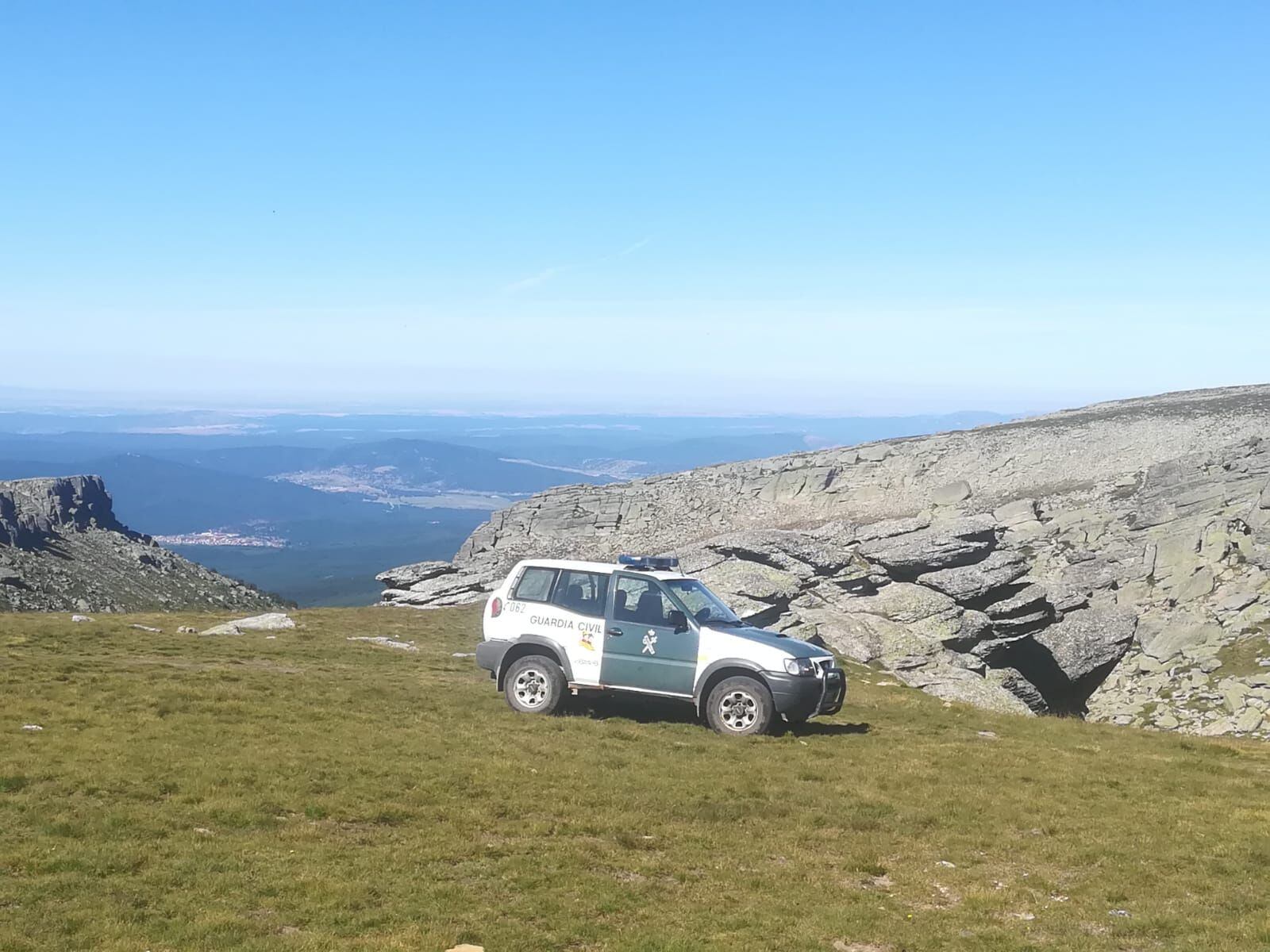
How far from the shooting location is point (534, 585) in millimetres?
20828

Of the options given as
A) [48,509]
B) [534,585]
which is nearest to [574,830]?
[534,585]

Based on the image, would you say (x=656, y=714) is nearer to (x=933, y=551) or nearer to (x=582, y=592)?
(x=582, y=592)

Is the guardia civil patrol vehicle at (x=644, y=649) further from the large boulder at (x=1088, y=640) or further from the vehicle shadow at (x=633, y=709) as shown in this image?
the large boulder at (x=1088, y=640)

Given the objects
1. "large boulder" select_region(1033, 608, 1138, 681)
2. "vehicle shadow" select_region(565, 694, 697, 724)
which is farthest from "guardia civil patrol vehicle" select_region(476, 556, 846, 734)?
"large boulder" select_region(1033, 608, 1138, 681)

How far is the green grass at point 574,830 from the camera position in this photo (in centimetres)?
990

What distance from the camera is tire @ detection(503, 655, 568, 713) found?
20203mm

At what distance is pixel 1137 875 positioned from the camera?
12312 mm

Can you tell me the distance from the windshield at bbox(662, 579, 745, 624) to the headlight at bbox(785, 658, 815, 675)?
69.5 inches

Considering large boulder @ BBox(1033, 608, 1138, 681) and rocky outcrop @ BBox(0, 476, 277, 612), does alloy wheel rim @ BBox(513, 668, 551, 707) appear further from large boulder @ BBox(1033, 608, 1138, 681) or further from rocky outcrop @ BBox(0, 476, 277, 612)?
rocky outcrop @ BBox(0, 476, 277, 612)

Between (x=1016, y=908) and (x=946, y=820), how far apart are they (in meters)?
3.30

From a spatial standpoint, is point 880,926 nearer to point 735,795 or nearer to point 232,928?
point 735,795

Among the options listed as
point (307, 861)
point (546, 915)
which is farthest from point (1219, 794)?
point (307, 861)

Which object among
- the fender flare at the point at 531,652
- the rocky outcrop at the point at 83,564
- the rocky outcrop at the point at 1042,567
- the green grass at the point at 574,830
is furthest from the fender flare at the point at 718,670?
the rocky outcrop at the point at 83,564

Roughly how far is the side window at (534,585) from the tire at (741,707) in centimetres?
420
